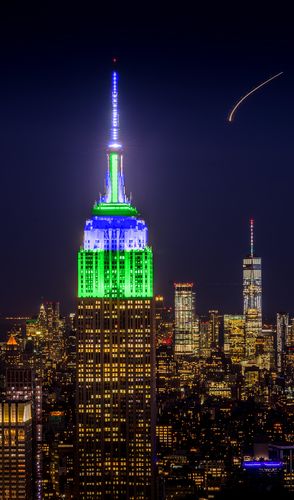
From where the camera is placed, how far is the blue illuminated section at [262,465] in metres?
14.4

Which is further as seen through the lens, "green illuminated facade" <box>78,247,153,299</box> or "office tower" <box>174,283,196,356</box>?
"office tower" <box>174,283,196,356</box>

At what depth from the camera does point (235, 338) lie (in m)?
20.1

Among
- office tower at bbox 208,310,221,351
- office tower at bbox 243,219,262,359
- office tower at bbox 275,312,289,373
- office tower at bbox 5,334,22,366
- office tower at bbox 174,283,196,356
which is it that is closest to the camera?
office tower at bbox 243,219,262,359

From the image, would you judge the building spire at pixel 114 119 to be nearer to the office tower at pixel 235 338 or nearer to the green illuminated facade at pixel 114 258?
the green illuminated facade at pixel 114 258

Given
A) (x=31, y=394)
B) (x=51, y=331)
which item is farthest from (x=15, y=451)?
(x=51, y=331)

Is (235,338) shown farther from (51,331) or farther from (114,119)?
(114,119)

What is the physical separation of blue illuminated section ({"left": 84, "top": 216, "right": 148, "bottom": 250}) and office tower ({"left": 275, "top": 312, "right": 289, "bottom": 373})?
14.3 feet

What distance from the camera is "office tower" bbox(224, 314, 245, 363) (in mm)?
17672

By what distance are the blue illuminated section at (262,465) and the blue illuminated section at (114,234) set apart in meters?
3.37

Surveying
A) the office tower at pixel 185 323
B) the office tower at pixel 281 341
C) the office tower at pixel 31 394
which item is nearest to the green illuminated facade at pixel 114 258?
the office tower at pixel 185 323

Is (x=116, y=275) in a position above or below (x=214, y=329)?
above

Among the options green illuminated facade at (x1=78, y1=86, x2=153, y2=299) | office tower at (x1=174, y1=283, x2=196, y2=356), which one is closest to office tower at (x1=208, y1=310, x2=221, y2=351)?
office tower at (x1=174, y1=283, x2=196, y2=356)

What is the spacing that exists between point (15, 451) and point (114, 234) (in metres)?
2.17

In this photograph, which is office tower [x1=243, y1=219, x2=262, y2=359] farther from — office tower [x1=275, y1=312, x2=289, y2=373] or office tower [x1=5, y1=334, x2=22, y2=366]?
office tower [x1=5, y1=334, x2=22, y2=366]
